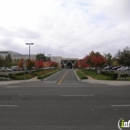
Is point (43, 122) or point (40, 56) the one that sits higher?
point (40, 56)

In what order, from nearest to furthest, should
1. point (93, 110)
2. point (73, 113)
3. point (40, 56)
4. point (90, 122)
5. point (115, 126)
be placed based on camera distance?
point (115, 126)
point (90, 122)
point (73, 113)
point (93, 110)
point (40, 56)

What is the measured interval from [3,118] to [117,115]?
3.92 m

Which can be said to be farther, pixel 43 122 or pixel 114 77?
pixel 114 77

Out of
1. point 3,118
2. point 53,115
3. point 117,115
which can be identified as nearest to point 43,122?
point 53,115

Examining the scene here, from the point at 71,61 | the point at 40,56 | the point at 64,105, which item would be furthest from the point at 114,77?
the point at 71,61

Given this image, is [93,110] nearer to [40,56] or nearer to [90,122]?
[90,122]

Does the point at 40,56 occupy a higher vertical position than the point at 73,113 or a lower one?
→ higher

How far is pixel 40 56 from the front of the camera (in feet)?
423

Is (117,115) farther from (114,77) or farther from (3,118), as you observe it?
(114,77)

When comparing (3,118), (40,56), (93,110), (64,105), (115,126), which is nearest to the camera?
(115,126)

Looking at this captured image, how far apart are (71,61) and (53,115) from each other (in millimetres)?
181755

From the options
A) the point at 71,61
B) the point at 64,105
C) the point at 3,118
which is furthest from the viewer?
the point at 71,61

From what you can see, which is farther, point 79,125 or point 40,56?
point 40,56

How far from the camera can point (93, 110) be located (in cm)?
888
